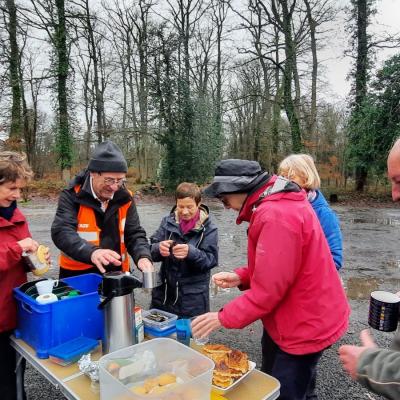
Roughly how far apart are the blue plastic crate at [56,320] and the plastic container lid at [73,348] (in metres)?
0.03

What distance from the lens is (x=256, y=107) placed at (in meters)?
27.2

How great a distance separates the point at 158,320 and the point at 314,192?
170 centimetres

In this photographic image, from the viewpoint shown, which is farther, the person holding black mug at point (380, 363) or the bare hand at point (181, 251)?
the bare hand at point (181, 251)

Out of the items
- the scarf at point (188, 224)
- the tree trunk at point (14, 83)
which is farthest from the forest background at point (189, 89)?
the scarf at point (188, 224)

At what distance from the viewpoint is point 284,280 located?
1717 millimetres

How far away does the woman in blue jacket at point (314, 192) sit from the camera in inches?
116

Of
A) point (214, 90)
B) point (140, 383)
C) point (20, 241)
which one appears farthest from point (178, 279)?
point (214, 90)

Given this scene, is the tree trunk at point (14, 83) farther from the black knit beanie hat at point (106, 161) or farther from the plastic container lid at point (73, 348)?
the plastic container lid at point (73, 348)

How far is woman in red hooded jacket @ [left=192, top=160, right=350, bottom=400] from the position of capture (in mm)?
1707

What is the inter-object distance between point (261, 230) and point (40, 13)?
2064 centimetres

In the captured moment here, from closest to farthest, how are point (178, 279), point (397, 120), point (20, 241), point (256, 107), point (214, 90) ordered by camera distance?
point (20, 241) → point (178, 279) → point (397, 120) → point (214, 90) → point (256, 107)

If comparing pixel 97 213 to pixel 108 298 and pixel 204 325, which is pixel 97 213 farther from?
pixel 204 325

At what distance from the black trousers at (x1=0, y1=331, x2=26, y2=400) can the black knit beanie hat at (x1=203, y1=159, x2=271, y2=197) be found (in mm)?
1636

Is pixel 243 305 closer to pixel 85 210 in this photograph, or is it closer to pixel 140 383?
pixel 140 383
